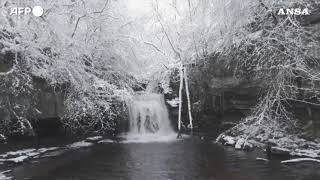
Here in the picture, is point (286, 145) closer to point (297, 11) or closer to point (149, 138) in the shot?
point (297, 11)

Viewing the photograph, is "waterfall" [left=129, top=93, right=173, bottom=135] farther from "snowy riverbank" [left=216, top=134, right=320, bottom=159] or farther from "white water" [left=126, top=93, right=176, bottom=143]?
"snowy riverbank" [left=216, top=134, right=320, bottom=159]

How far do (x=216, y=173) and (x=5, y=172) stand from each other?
5.99 metres

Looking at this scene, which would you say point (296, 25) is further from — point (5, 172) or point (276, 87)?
point (5, 172)

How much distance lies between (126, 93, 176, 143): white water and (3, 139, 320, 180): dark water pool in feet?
11.7

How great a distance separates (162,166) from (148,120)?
297 inches

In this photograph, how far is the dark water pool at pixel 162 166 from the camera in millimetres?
9812

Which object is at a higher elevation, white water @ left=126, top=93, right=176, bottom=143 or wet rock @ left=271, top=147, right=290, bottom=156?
white water @ left=126, top=93, right=176, bottom=143

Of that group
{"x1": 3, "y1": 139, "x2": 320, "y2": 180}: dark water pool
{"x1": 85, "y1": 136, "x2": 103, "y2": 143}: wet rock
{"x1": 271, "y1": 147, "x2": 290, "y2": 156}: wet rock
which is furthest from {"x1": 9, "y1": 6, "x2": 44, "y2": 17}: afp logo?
{"x1": 271, "y1": 147, "x2": 290, "y2": 156}: wet rock

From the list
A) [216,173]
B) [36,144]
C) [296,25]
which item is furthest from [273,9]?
[36,144]

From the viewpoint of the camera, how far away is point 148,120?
18.7 m

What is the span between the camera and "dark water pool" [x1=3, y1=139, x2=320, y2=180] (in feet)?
32.2

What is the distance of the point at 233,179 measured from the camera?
30.8 ft

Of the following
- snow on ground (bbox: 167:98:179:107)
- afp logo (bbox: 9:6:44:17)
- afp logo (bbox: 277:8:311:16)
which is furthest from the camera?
snow on ground (bbox: 167:98:179:107)

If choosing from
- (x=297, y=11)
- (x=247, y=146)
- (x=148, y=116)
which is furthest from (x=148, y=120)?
(x=297, y=11)
